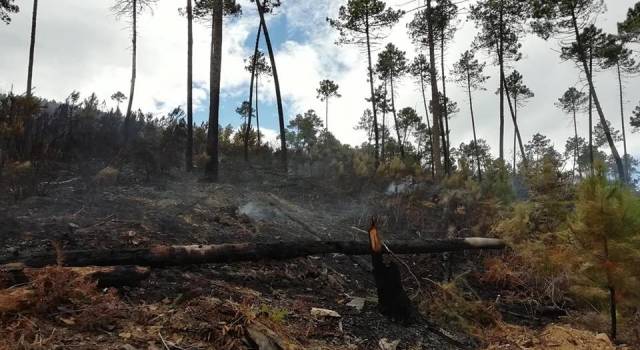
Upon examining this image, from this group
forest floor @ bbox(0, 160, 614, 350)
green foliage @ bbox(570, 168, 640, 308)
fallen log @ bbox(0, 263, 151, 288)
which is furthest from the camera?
green foliage @ bbox(570, 168, 640, 308)

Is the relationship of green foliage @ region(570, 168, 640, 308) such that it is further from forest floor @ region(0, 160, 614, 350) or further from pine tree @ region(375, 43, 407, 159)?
pine tree @ region(375, 43, 407, 159)

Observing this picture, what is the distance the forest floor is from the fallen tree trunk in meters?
0.20

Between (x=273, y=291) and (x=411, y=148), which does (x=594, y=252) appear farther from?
(x=411, y=148)

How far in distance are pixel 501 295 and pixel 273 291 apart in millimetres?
4129

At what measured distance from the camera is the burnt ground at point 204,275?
2924 millimetres

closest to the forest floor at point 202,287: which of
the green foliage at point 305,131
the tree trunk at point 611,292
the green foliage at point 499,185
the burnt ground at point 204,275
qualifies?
the burnt ground at point 204,275

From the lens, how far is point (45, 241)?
4.96 meters

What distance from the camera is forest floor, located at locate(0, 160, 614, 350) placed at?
288 centimetres

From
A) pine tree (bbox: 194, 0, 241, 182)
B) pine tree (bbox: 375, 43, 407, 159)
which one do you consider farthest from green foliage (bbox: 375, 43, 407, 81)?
pine tree (bbox: 194, 0, 241, 182)

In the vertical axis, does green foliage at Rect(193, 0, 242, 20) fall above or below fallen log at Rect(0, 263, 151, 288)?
above

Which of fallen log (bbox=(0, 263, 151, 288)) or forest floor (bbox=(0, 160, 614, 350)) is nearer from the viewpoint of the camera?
forest floor (bbox=(0, 160, 614, 350))

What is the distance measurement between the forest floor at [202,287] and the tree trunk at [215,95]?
5.84 ft

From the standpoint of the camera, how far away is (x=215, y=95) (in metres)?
12.2

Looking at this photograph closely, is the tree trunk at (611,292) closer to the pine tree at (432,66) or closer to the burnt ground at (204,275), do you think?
the burnt ground at (204,275)
